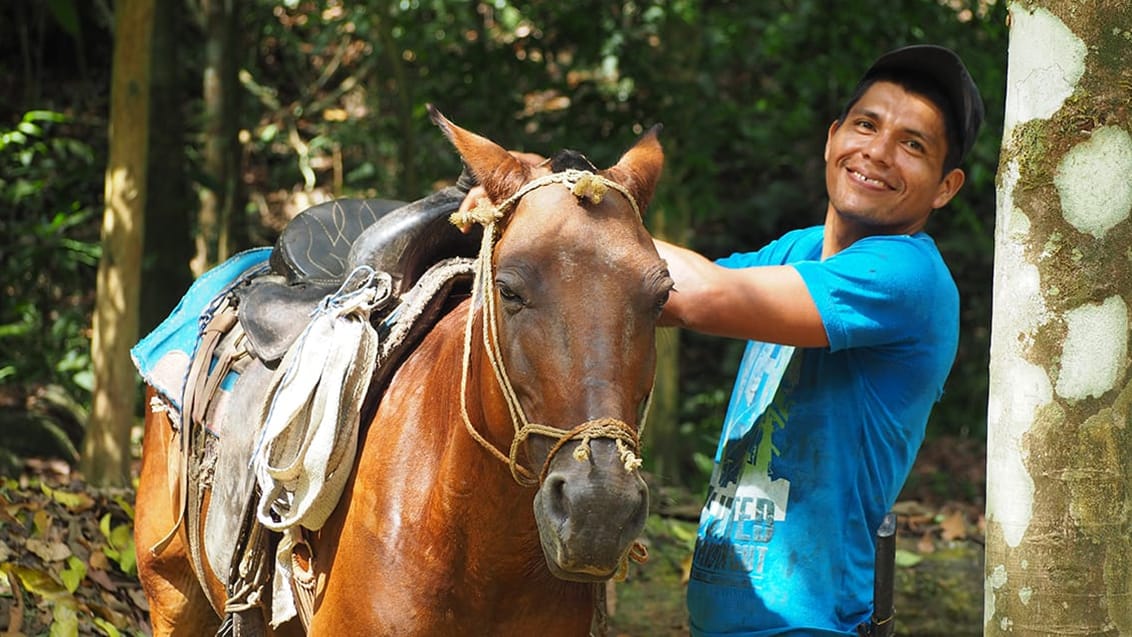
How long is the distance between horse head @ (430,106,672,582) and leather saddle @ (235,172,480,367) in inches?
10.8

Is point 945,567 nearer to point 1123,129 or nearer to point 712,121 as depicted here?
point 712,121

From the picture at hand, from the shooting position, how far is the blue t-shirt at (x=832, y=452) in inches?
126

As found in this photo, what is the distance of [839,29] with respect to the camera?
29.8 feet

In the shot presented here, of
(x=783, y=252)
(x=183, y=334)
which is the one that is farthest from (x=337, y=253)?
(x=783, y=252)

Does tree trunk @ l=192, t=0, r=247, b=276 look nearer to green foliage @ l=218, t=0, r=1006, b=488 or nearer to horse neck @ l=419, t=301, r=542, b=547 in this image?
green foliage @ l=218, t=0, r=1006, b=488

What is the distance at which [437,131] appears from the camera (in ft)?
31.7

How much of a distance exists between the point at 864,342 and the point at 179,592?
100 inches

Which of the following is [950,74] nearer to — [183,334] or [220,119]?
[183,334]

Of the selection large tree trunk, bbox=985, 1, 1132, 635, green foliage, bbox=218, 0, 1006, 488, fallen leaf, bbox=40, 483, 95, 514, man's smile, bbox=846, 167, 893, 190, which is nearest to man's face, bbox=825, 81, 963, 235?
man's smile, bbox=846, 167, 893, 190

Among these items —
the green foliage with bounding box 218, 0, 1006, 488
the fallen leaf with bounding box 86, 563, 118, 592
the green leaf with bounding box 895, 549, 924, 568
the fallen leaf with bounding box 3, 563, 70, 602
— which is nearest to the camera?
the fallen leaf with bounding box 3, 563, 70, 602

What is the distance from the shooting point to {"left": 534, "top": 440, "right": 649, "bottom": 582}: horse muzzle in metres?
2.40

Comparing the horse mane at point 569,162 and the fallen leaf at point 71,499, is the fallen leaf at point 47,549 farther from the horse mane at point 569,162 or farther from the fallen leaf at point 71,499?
the horse mane at point 569,162

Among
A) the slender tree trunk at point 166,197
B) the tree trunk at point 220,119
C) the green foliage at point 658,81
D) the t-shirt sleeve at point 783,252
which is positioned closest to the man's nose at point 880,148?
the t-shirt sleeve at point 783,252

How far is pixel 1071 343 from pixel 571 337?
1.04 metres
